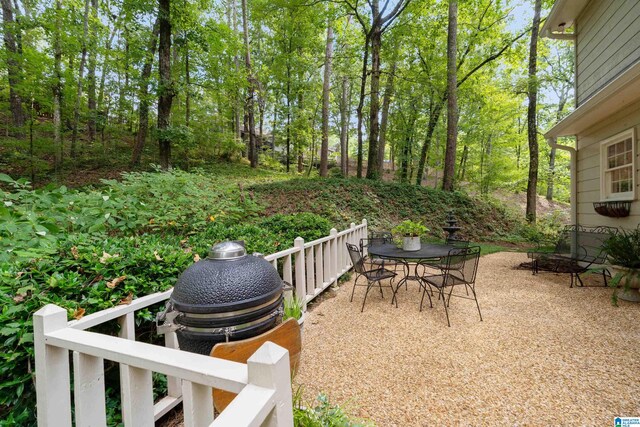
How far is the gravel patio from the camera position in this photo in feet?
6.19

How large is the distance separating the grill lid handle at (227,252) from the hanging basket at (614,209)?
5.67 metres

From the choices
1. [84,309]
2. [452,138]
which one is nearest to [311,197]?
[452,138]

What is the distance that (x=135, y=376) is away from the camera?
3.01 ft

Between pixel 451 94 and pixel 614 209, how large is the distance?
6.99 metres

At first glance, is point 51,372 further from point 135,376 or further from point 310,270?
point 310,270

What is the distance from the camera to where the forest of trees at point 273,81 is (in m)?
7.88

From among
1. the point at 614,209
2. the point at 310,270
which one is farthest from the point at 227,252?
the point at 614,209

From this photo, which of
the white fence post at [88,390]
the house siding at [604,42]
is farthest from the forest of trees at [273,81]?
the white fence post at [88,390]

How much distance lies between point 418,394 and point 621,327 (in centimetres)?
262

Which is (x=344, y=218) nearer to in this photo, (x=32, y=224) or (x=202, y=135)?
(x=32, y=224)

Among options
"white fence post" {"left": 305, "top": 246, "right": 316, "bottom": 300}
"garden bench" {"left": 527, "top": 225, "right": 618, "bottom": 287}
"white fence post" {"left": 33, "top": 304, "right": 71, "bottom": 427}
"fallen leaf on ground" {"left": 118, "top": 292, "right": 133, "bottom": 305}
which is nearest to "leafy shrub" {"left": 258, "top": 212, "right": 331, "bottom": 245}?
"white fence post" {"left": 305, "top": 246, "right": 316, "bottom": 300}

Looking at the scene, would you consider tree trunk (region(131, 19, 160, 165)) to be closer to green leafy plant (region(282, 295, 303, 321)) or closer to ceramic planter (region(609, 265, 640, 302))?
green leafy plant (region(282, 295, 303, 321))

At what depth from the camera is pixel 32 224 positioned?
2.15 metres

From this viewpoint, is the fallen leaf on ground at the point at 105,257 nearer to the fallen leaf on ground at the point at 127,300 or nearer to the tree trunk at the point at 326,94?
the fallen leaf on ground at the point at 127,300
